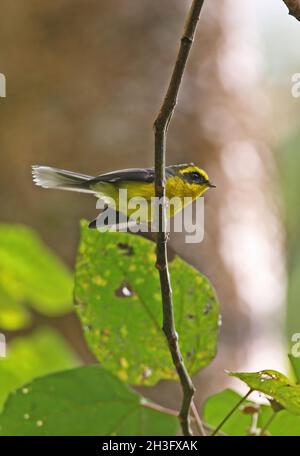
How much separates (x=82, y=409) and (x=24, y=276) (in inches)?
17.7

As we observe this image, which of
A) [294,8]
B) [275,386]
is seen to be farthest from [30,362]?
[294,8]

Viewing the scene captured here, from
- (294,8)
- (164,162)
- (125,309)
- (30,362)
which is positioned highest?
(294,8)

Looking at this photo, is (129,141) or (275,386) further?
(129,141)

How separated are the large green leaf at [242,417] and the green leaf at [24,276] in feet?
1.60

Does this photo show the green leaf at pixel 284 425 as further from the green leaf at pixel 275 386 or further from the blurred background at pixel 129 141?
the blurred background at pixel 129 141

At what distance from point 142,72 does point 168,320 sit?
2274 millimetres

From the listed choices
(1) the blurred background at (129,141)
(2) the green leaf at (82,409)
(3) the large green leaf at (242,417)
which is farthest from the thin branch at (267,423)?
(1) the blurred background at (129,141)

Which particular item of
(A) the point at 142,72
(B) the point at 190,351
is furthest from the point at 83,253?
(A) the point at 142,72

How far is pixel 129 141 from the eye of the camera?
8.98 ft

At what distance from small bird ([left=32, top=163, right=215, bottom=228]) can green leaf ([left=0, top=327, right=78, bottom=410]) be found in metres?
0.57

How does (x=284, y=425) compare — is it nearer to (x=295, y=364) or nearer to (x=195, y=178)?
(x=295, y=364)

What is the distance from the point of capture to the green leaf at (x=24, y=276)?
1261mm

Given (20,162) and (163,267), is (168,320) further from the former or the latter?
(20,162)

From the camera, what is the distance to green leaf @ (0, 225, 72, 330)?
49.6 inches
